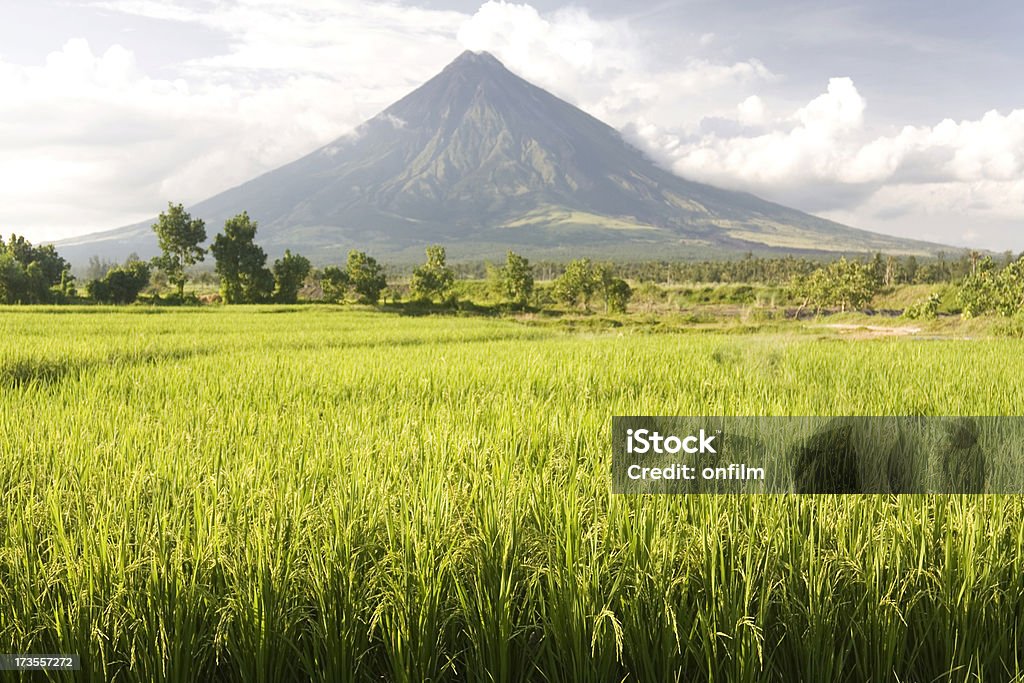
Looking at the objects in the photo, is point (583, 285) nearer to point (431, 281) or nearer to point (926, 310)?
point (431, 281)

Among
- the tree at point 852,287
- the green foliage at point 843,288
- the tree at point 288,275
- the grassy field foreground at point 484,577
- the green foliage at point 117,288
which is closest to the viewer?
the grassy field foreground at point 484,577

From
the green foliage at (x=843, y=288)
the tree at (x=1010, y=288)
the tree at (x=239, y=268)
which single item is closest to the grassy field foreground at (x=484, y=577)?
the tree at (x=1010, y=288)

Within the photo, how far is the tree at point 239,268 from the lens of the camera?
6197 cm

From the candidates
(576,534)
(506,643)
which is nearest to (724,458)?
(576,534)

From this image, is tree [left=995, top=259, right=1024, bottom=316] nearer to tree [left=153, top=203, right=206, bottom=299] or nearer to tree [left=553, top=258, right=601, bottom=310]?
tree [left=553, top=258, right=601, bottom=310]

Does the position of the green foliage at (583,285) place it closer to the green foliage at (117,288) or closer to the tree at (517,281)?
the tree at (517,281)

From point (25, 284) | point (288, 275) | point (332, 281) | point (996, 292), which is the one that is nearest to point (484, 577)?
point (996, 292)

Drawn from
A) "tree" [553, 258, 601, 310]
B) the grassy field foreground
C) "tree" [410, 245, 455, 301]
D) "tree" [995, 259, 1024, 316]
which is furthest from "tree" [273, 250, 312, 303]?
the grassy field foreground

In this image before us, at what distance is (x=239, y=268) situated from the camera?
206ft

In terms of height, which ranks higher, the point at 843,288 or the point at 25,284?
the point at 25,284

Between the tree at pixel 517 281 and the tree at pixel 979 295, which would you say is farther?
the tree at pixel 517 281

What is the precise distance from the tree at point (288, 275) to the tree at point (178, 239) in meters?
9.83

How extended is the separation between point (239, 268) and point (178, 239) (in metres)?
10.2

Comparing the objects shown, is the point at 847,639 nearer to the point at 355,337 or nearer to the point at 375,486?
the point at 375,486
